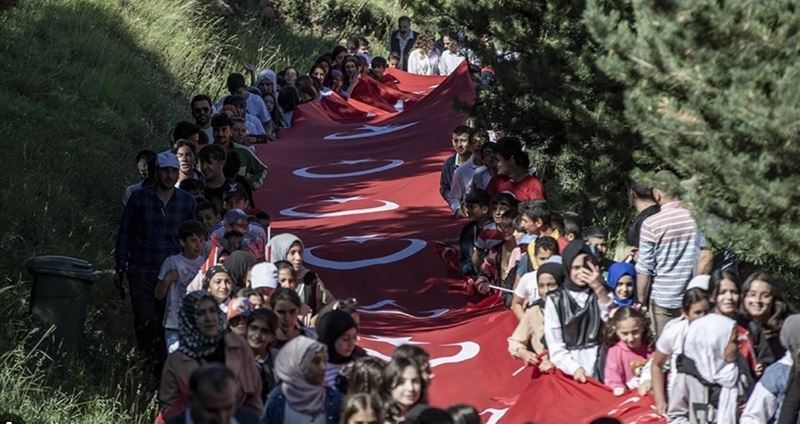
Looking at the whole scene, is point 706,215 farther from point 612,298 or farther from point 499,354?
point 499,354

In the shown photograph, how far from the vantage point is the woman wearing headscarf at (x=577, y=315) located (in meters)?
11.3

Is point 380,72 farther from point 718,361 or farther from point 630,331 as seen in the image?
point 718,361

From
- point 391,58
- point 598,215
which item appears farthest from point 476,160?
point 391,58

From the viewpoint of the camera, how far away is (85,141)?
19.0 m

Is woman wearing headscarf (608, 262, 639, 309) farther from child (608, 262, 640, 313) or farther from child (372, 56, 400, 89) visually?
child (372, 56, 400, 89)

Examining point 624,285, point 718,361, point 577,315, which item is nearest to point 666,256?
point 624,285

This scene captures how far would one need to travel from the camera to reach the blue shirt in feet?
43.3

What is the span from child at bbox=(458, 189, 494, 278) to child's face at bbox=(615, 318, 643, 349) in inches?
162

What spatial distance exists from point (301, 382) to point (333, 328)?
3.83 feet

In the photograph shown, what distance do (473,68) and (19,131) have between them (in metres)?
8.51

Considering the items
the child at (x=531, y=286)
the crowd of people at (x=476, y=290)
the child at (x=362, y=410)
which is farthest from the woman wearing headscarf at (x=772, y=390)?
the child at (x=362, y=410)

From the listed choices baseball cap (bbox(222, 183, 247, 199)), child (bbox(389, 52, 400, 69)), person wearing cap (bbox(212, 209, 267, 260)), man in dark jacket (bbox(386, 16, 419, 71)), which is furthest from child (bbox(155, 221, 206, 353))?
man in dark jacket (bbox(386, 16, 419, 71))

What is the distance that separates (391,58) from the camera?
1300 inches

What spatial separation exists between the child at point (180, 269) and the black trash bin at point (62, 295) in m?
0.66
